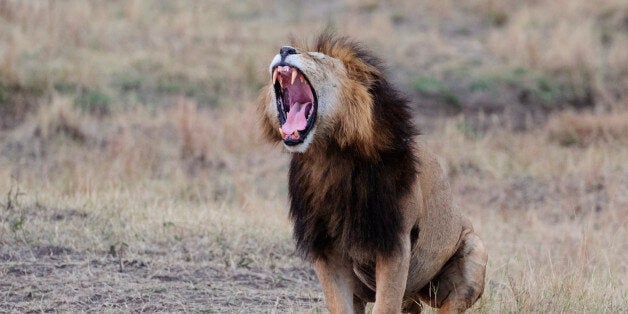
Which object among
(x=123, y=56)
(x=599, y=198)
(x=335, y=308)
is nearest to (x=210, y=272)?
(x=335, y=308)

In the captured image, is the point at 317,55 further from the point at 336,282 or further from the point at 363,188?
the point at 336,282

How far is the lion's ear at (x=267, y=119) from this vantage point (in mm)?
5129

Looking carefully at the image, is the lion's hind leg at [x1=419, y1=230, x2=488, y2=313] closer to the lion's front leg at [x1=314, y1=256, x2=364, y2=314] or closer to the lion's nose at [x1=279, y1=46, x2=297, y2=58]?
the lion's front leg at [x1=314, y1=256, x2=364, y2=314]

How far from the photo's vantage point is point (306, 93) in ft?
16.7

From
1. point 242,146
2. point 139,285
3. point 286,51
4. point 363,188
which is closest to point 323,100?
point 286,51

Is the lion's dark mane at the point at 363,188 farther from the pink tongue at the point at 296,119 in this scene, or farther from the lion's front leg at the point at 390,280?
the pink tongue at the point at 296,119

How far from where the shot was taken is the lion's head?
4.92m

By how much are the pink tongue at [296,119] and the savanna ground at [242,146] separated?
1204 mm

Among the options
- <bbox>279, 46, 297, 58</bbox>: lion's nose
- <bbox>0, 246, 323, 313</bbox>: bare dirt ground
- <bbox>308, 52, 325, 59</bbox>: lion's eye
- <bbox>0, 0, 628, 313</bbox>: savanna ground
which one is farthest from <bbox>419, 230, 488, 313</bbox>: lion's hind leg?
<bbox>279, 46, 297, 58</bbox>: lion's nose

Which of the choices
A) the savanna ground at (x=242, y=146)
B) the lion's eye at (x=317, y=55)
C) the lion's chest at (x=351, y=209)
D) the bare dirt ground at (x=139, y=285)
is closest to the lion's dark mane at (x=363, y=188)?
the lion's chest at (x=351, y=209)

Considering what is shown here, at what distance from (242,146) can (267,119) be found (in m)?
7.21

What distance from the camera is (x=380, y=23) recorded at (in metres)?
17.0

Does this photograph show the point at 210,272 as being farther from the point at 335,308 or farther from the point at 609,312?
the point at 609,312

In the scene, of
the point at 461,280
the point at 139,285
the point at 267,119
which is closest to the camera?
the point at 267,119
